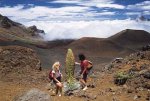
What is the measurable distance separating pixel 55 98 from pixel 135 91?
394 centimetres

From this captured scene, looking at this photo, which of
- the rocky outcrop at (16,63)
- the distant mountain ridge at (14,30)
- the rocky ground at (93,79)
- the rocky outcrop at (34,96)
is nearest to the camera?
the rocky outcrop at (34,96)

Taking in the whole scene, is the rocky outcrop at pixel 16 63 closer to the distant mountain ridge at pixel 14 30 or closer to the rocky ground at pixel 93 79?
the rocky ground at pixel 93 79

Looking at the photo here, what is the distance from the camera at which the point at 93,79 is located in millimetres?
23734

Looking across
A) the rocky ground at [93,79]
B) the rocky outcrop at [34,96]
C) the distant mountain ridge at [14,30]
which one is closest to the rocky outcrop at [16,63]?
the rocky ground at [93,79]

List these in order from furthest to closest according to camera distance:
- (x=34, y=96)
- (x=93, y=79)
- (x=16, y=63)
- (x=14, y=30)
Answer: (x=14, y=30), (x=16, y=63), (x=93, y=79), (x=34, y=96)

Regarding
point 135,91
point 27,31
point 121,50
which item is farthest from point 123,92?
point 27,31

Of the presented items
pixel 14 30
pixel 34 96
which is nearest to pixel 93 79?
pixel 34 96

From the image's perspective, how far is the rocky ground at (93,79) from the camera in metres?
17.4

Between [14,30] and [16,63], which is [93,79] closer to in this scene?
[16,63]

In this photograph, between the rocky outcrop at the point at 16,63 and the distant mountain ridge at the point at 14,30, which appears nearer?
the rocky outcrop at the point at 16,63

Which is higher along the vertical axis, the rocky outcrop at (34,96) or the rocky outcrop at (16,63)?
the rocky outcrop at (34,96)

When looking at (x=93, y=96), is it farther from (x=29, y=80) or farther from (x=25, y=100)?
(x=29, y=80)

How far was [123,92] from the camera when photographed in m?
18.2

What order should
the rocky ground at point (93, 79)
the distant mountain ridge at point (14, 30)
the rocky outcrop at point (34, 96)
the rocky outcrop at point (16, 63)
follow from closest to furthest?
1. the rocky outcrop at point (34, 96)
2. the rocky ground at point (93, 79)
3. the rocky outcrop at point (16, 63)
4. the distant mountain ridge at point (14, 30)
